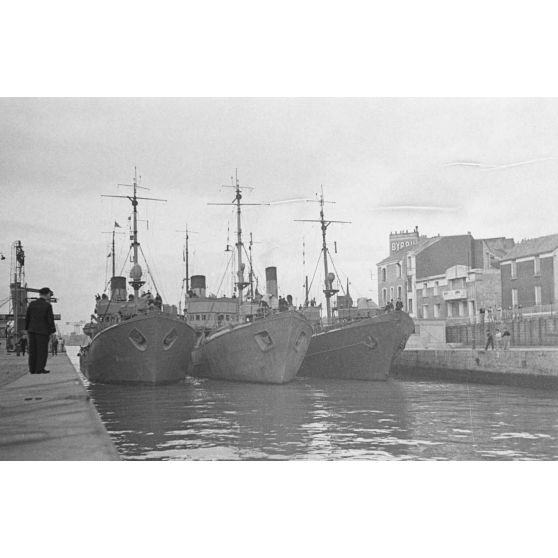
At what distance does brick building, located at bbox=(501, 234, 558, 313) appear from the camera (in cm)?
852

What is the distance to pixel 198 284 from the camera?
439 inches

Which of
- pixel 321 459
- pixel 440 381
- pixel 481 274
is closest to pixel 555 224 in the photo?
pixel 481 274

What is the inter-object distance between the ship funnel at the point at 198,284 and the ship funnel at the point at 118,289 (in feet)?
3.36

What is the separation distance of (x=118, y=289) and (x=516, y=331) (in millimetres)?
6431

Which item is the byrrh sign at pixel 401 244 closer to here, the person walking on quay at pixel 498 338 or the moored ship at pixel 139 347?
the person walking on quay at pixel 498 338

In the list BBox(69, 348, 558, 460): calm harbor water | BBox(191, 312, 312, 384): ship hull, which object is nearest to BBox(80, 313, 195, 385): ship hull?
BBox(191, 312, 312, 384): ship hull

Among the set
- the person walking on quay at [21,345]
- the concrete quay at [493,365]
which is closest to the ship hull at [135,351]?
the person walking on quay at [21,345]

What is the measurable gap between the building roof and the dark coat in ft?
18.5

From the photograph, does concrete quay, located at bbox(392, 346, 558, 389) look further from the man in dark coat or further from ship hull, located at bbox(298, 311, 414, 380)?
the man in dark coat

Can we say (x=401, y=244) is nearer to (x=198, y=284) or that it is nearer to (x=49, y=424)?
(x=198, y=284)

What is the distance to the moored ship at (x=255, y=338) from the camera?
1425 cm

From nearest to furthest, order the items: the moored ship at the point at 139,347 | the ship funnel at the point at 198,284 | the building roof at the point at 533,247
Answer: the building roof at the point at 533,247 → the ship funnel at the point at 198,284 → the moored ship at the point at 139,347

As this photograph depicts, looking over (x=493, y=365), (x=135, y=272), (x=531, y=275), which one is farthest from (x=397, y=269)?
(x=493, y=365)
